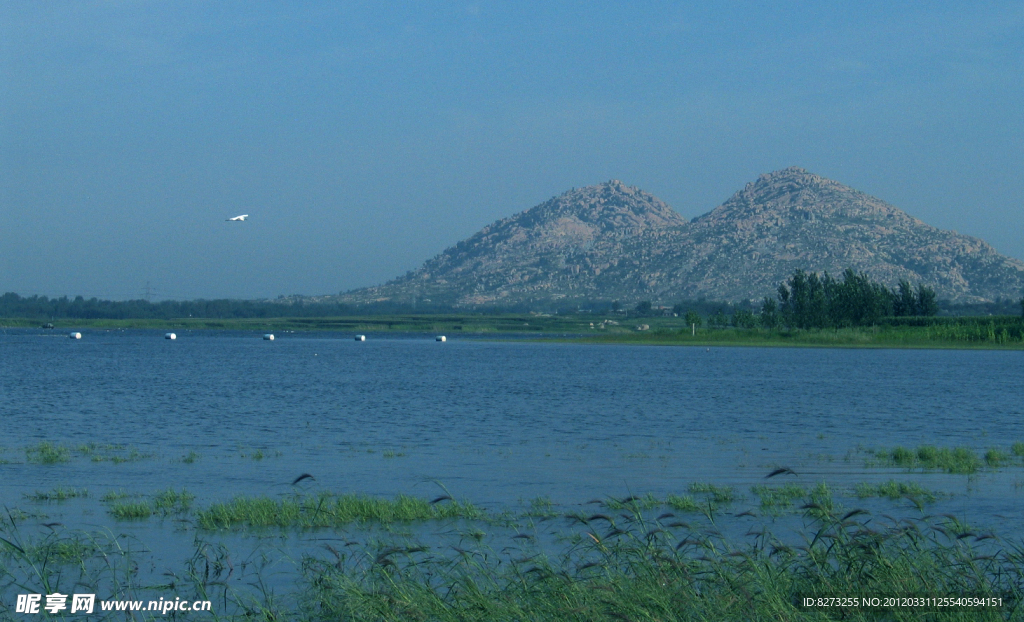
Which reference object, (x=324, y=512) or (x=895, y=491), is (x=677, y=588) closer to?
(x=324, y=512)

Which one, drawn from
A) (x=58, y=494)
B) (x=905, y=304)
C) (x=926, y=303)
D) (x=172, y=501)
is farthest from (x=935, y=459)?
(x=926, y=303)

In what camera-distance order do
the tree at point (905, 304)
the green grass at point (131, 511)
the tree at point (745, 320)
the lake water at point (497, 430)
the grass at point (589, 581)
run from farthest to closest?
the tree at point (745, 320)
the tree at point (905, 304)
the lake water at point (497, 430)
the green grass at point (131, 511)
the grass at point (589, 581)

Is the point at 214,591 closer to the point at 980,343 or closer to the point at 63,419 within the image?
the point at 63,419

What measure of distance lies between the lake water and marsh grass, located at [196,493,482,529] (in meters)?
1.60

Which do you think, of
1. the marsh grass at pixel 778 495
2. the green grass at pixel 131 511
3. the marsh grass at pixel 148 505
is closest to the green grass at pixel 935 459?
the marsh grass at pixel 778 495

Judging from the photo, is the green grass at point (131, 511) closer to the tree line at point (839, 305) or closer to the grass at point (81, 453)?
the grass at point (81, 453)

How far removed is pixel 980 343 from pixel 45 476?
14511 centimetres

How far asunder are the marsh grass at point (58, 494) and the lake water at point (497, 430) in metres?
0.41

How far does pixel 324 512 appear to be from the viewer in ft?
70.4

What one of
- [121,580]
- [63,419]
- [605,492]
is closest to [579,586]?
[121,580]

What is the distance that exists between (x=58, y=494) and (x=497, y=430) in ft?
66.9

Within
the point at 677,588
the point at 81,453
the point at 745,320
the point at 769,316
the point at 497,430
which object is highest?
the point at 769,316

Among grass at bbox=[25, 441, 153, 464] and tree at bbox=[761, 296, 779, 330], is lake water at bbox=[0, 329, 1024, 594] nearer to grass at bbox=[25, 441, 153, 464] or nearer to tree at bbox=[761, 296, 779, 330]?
grass at bbox=[25, 441, 153, 464]

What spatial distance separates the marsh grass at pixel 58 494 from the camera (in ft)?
78.3
